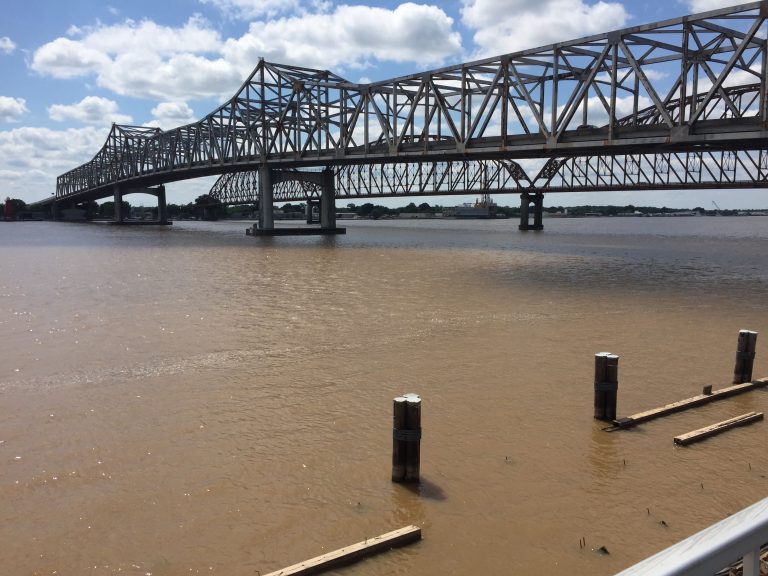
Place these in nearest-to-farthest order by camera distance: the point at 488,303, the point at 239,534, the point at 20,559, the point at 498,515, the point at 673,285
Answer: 1. the point at 20,559
2. the point at 239,534
3. the point at 498,515
4. the point at 488,303
5. the point at 673,285

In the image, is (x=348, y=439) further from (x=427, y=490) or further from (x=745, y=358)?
(x=745, y=358)

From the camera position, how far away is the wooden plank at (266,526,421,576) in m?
5.39

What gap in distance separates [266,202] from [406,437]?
73.1 meters

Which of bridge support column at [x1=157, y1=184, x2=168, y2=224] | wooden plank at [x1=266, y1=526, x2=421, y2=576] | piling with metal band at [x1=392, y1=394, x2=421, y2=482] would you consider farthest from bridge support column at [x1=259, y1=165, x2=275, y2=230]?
wooden plank at [x1=266, y1=526, x2=421, y2=576]

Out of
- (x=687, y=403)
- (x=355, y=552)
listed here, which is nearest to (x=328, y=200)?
(x=687, y=403)

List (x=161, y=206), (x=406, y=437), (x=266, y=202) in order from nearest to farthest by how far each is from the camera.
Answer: (x=406, y=437) < (x=266, y=202) < (x=161, y=206)

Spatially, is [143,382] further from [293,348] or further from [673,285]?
[673,285]

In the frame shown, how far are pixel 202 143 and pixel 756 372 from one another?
11061cm

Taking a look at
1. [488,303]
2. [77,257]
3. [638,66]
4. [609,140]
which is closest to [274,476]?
[488,303]

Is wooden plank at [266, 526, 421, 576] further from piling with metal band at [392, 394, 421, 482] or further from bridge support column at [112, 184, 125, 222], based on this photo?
bridge support column at [112, 184, 125, 222]

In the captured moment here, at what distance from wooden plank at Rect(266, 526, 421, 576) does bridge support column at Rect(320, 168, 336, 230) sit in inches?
2918

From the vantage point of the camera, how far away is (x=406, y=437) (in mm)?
7281

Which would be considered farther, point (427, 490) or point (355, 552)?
point (427, 490)

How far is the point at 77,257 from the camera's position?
4500 centimetres
